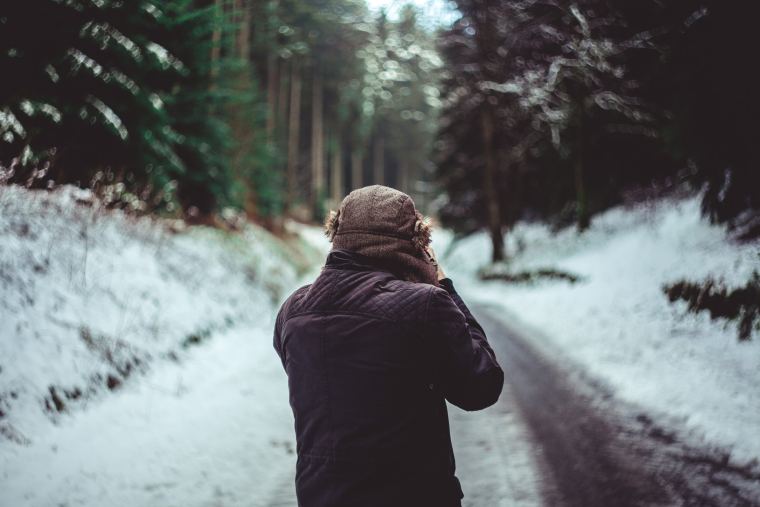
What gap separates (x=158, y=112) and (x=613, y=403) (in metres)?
7.48

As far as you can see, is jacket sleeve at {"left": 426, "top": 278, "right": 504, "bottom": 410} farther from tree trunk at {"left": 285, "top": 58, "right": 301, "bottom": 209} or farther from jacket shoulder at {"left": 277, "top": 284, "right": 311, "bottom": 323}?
tree trunk at {"left": 285, "top": 58, "right": 301, "bottom": 209}

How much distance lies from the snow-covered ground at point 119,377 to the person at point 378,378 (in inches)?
81.3

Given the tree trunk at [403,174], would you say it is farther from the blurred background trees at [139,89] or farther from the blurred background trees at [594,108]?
the blurred background trees at [139,89]

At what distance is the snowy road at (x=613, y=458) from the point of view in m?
2.99

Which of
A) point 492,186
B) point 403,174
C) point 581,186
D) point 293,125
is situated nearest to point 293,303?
point 581,186

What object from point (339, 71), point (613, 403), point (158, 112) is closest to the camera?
point (613, 403)

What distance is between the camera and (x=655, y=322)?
6461 mm

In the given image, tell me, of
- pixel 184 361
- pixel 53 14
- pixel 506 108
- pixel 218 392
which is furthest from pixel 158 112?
pixel 506 108

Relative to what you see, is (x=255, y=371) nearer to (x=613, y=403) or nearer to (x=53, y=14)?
(x=613, y=403)

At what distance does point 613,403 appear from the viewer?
464 centimetres

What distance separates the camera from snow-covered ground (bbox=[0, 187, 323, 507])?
307 cm

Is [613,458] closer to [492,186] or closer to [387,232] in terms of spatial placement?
[387,232]

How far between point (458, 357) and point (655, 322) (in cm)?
634

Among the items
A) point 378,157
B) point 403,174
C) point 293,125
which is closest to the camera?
point 293,125
